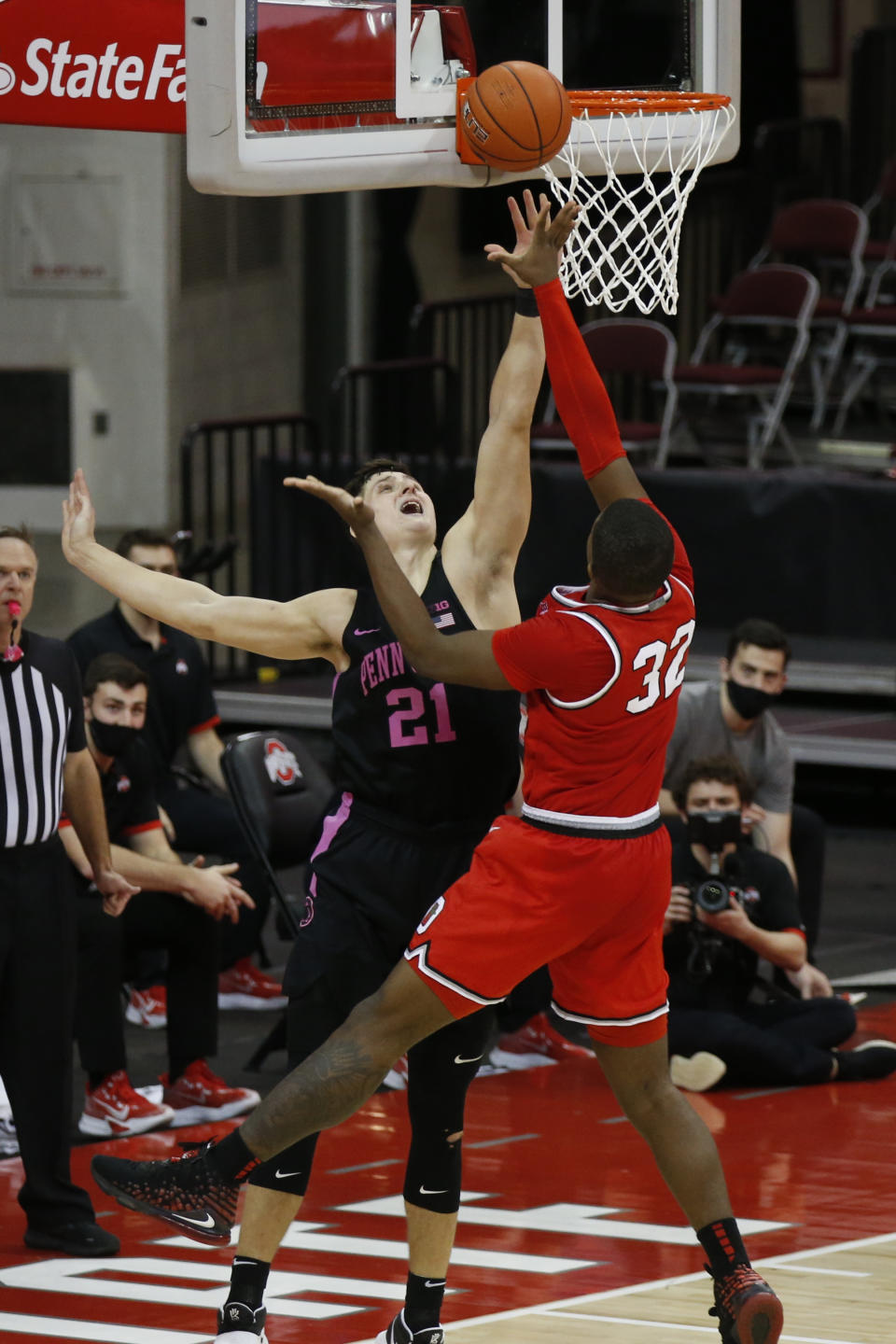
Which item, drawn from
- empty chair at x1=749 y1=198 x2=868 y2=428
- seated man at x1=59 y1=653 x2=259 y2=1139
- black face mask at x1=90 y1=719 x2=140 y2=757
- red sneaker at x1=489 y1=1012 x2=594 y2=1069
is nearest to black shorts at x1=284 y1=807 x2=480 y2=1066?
seated man at x1=59 y1=653 x2=259 y2=1139

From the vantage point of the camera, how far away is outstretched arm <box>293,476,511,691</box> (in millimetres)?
5035

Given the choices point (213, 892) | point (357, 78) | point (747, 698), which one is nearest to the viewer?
point (357, 78)

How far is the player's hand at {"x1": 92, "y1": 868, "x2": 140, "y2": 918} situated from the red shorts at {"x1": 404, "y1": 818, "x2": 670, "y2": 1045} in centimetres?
175

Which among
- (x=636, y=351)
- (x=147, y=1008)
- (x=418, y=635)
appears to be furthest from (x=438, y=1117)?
(x=636, y=351)

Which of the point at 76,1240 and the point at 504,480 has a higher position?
the point at 504,480

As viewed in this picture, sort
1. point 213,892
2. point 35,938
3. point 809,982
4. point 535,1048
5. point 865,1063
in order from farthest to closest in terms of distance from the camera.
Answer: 1. point 535,1048
2. point 809,982
3. point 865,1063
4. point 213,892
5. point 35,938

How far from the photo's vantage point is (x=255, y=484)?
14.0m

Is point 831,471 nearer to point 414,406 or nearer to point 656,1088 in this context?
point 414,406

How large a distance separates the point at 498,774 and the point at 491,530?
56cm

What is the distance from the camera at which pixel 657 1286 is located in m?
5.94

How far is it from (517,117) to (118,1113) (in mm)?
3359

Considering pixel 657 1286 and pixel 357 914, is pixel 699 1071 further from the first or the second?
pixel 357 914

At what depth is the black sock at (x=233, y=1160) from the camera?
5.11m

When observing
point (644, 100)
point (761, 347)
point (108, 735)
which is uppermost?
point (644, 100)
